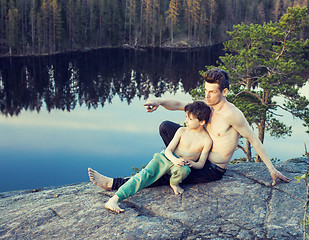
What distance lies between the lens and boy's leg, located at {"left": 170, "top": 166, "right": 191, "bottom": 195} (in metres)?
4.70

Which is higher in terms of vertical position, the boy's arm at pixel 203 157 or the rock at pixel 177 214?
the boy's arm at pixel 203 157

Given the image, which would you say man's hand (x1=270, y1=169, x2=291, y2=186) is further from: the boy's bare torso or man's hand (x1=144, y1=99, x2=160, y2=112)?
man's hand (x1=144, y1=99, x2=160, y2=112)

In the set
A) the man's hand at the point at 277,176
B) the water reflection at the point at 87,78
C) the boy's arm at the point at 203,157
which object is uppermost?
the boy's arm at the point at 203,157

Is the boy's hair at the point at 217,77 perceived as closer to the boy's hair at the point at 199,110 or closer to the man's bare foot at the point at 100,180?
the boy's hair at the point at 199,110

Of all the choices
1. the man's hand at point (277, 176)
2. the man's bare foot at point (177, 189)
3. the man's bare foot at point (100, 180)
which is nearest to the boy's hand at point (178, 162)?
the man's bare foot at point (177, 189)

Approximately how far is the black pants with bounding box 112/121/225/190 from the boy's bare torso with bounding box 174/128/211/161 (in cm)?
24

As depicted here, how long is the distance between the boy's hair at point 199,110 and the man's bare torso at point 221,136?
0.59 feet

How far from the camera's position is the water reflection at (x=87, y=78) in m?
37.1

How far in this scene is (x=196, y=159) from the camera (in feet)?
16.2

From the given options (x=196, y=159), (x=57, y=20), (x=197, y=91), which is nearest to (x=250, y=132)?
(x=196, y=159)

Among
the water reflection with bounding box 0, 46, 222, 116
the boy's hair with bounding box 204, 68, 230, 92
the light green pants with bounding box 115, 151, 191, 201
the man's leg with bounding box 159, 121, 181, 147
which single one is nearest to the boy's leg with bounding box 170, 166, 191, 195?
the light green pants with bounding box 115, 151, 191, 201

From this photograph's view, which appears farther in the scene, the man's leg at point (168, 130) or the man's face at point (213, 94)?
the man's leg at point (168, 130)

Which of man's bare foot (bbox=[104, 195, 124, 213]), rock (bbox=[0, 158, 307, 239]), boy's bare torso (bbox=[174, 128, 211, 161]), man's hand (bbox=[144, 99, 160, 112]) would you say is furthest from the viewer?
man's hand (bbox=[144, 99, 160, 112])

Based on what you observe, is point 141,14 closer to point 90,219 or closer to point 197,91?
point 197,91
